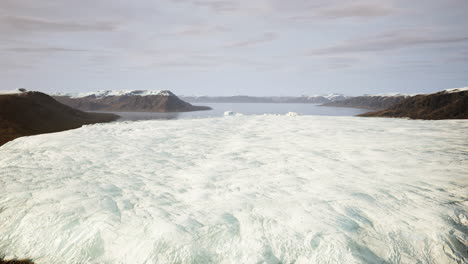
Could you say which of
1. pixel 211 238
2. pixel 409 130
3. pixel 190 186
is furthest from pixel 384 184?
pixel 409 130

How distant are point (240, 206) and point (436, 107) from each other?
118122 mm

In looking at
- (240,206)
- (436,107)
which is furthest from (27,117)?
(436,107)

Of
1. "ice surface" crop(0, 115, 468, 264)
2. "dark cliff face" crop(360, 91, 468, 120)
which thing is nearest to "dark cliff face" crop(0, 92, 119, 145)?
"ice surface" crop(0, 115, 468, 264)

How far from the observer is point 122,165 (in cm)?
755

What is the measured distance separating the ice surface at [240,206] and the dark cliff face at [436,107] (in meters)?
97.1

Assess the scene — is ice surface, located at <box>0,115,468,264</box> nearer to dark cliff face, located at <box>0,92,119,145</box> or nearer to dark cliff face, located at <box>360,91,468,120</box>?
dark cliff face, located at <box>0,92,119,145</box>

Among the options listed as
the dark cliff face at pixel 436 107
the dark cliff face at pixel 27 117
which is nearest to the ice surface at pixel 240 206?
the dark cliff face at pixel 27 117

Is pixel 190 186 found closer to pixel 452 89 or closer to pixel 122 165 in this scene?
pixel 122 165

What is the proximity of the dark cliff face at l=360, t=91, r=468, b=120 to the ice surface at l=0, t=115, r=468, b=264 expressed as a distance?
97140 millimetres

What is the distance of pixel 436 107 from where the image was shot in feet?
304

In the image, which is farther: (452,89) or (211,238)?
(452,89)

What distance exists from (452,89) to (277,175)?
12602cm

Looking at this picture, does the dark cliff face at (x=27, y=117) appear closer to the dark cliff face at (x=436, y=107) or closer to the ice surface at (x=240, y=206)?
the ice surface at (x=240, y=206)

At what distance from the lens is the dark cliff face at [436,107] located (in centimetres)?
8079
